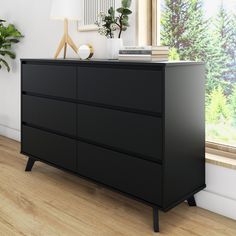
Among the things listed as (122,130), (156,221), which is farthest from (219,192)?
(122,130)

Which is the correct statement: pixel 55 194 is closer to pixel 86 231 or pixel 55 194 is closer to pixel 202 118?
pixel 86 231

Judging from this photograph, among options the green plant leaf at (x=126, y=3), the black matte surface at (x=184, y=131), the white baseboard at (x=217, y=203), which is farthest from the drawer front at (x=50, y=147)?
the green plant leaf at (x=126, y=3)

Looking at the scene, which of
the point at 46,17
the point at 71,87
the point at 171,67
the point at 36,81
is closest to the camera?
the point at 171,67

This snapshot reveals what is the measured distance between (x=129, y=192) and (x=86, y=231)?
33cm

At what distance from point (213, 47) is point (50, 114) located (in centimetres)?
124

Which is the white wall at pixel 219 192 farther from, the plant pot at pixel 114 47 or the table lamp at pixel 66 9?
the table lamp at pixel 66 9

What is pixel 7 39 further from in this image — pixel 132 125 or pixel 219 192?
pixel 219 192

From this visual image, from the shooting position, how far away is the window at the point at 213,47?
2094mm

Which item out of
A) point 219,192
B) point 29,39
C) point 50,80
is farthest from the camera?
point 29,39

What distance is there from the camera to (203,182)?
6.88 ft

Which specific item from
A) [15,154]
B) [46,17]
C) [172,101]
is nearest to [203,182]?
[172,101]

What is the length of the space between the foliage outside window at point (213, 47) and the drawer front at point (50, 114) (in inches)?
33.8

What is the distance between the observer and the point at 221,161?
2020 millimetres

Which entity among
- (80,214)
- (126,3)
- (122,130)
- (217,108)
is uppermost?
(126,3)
